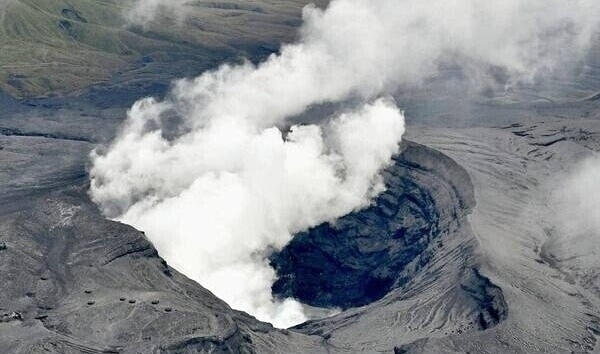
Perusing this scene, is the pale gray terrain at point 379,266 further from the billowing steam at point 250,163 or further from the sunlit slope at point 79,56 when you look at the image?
the sunlit slope at point 79,56

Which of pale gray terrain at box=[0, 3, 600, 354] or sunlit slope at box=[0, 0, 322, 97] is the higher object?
sunlit slope at box=[0, 0, 322, 97]

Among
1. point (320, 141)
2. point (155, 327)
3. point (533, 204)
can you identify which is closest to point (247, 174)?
point (320, 141)

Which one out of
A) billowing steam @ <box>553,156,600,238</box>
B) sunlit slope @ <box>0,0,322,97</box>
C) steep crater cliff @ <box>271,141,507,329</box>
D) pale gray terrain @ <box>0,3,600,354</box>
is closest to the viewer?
pale gray terrain @ <box>0,3,600,354</box>

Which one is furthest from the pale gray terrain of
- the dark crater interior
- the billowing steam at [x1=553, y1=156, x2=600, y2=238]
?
the billowing steam at [x1=553, y1=156, x2=600, y2=238]

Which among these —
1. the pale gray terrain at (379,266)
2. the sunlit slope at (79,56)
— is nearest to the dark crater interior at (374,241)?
the pale gray terrain at (379,266)

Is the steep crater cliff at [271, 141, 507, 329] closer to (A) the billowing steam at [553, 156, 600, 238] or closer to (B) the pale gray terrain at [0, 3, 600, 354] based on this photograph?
(B) the pale gray terrain at [0, 3, 600, 354]

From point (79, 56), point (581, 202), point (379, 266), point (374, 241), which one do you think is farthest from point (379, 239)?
point (79, 56)

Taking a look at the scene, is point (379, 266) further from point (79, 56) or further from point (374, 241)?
point (79, 56)
